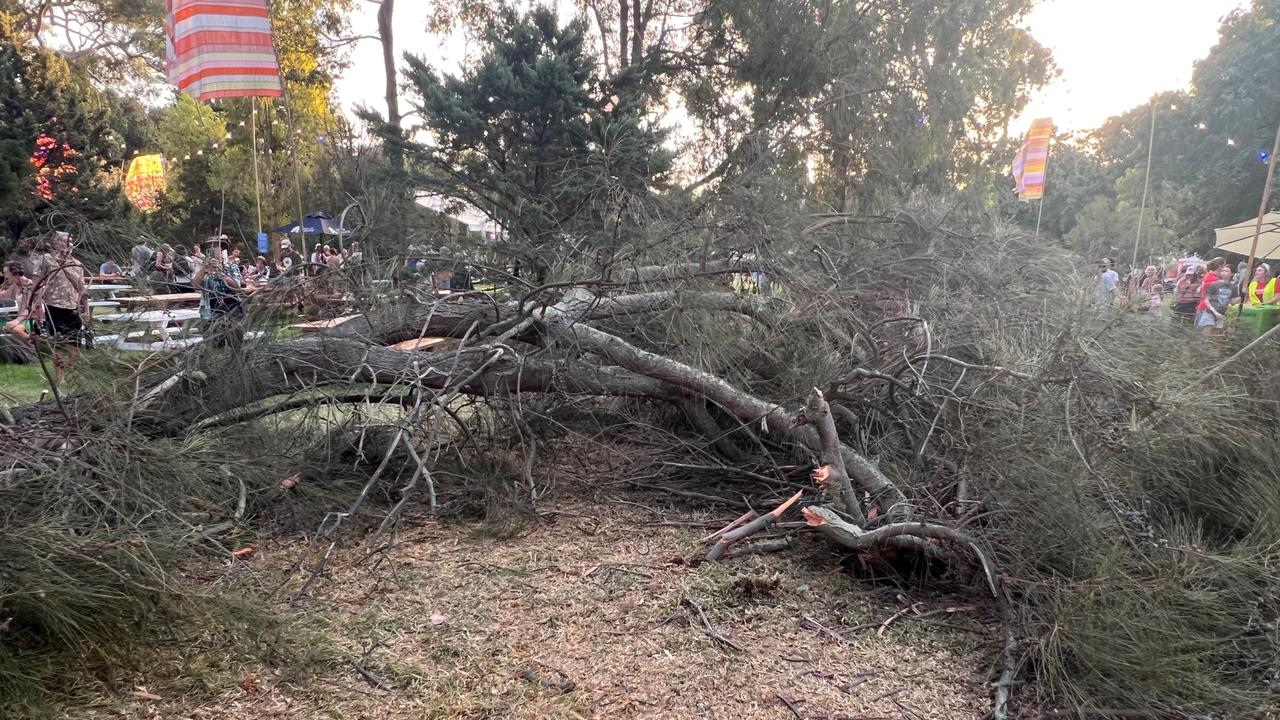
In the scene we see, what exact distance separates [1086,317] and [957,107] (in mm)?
4941

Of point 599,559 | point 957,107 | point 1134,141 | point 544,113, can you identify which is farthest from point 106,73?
point 1134,141

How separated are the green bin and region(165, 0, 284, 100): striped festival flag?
8355 mm

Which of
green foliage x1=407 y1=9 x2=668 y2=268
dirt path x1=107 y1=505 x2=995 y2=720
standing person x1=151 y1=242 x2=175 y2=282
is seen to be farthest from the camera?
green foliage x1=407 y1=9 x2=668 y2=268

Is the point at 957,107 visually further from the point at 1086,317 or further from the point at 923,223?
the point at 1086,317

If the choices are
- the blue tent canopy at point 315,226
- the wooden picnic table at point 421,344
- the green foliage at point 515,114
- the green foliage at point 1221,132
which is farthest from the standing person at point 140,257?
the green foliage at point 1221,132

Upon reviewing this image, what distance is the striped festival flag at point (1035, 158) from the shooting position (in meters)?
12.1

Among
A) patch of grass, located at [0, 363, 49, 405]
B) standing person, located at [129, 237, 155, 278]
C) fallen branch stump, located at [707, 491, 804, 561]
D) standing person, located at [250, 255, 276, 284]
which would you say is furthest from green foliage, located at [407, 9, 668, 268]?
fallen branch stump, located at [707, 491, 804, 561]

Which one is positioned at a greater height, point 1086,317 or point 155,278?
point 155,278

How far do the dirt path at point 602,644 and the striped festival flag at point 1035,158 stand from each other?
11662 mm

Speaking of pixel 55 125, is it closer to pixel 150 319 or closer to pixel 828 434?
pixel 150 319

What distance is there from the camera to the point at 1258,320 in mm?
4898

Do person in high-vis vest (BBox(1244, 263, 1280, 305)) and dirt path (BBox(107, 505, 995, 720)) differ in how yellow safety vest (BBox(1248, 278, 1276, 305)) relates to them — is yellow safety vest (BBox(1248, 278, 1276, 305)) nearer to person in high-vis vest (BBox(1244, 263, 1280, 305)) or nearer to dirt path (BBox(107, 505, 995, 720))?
person in high-vis vest (BBox(1244, 263, 1280, 305))

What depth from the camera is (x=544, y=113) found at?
24.1 ft

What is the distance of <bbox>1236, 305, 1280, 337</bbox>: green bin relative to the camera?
3.91 metres
